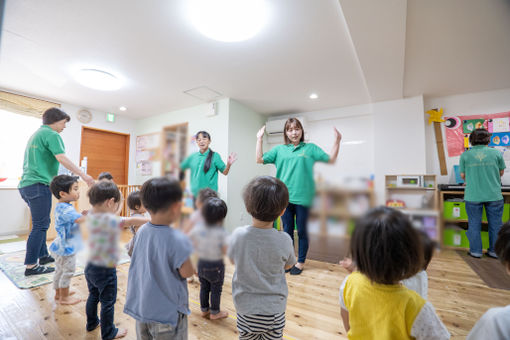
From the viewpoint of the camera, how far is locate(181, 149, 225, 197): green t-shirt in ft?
1.18

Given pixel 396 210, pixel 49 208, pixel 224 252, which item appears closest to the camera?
pixel 396 210

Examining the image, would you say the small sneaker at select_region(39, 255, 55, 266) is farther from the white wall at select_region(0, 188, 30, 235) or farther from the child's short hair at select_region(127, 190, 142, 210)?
the child's short hair at select_region(127, 190, 142, 210)

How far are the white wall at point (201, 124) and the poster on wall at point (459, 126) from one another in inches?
20.6

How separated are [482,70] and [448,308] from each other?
0.60m

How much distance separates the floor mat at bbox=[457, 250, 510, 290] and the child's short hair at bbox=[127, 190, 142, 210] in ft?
2.36

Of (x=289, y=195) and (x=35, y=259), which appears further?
(x=35, y=259)

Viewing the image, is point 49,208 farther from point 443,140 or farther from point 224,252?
point 443,140

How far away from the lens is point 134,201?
469mm

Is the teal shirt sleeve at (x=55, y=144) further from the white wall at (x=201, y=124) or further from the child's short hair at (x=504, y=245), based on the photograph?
the child's short hair at (x=504, y=245)

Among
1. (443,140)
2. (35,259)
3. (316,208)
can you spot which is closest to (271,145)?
(316,208)

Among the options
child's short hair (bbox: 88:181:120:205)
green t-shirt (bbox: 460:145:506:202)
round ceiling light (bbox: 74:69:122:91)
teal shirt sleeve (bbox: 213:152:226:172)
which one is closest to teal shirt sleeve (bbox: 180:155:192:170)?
teal shirt sleeve (bbox: 213:152:226:172)

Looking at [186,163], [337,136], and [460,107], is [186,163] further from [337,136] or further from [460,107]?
[460,107]

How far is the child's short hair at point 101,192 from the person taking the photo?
0.43 metres

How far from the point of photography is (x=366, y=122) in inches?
18.5
